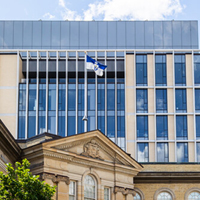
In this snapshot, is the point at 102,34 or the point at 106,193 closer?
the point at 106,193

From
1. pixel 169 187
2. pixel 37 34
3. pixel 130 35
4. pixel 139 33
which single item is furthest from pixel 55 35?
pixel 169 187

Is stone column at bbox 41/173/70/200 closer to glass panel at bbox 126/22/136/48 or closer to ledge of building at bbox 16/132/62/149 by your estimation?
ledge of building at bbox 16/132/62/149

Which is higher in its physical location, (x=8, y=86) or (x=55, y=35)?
(x=55, y=35)

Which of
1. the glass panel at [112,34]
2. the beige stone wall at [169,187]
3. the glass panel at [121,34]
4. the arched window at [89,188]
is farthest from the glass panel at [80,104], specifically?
the arched window at [89,188]

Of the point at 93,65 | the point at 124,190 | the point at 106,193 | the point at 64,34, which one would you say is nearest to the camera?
the point at 106,193

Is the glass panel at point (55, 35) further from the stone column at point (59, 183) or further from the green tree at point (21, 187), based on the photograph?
the green tree at point (21, 187)

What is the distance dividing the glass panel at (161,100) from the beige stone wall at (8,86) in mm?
20519

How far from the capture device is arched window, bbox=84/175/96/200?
1657 inches

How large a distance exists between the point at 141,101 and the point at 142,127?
152 inches

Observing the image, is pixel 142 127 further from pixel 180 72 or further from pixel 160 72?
pixel 180 72

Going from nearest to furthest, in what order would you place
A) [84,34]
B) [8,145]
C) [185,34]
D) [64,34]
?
[8,145], [84,34], [64,34], [185,34]

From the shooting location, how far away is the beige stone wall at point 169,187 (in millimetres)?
48219

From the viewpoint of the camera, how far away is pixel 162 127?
80688mm

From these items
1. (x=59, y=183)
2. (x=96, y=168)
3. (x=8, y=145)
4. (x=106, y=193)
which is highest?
(x=8, y=145)
